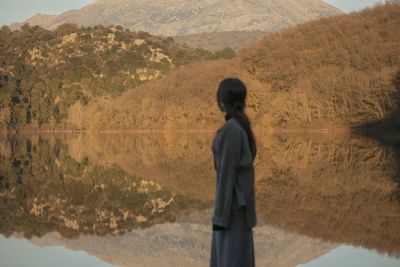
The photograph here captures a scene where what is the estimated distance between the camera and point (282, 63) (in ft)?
216

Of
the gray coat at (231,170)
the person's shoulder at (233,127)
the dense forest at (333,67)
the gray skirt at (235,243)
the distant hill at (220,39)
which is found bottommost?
the gray skirt at (235,243)

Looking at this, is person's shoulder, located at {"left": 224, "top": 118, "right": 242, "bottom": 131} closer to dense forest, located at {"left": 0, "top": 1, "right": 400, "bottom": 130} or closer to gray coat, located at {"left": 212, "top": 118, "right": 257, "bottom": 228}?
gray coat, located at {"left": 212, "top": 118, "right": 257, "bottom": 228}

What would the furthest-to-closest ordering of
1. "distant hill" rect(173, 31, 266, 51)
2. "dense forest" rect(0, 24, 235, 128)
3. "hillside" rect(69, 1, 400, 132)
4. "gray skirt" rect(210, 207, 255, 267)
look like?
1. "distant hill" rect(173, 31, 266, 51)
2. "dense forest" rect(0, 24, 235, 128)
3. "hillside" rect(69, 1, 400, 132)
4. "gray skirt" rect(210, 207, 255, 267)

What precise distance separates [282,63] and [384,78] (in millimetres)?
21707

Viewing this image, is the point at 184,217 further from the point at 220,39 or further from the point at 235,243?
the point at 220,39

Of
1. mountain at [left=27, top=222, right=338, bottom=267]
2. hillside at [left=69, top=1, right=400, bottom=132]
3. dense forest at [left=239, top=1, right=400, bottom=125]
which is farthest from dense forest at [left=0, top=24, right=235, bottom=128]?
mountain at [left=27, top=222, right=338, bottom=267]

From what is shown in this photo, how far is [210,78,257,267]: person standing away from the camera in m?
4.70

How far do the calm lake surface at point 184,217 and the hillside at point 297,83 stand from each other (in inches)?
1085

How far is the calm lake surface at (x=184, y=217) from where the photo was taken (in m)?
8.72

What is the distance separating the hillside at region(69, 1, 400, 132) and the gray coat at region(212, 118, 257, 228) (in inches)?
1529

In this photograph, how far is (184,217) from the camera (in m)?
11.6

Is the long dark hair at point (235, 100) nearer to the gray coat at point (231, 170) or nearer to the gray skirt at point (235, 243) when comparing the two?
the gray coat at point (231, 170)

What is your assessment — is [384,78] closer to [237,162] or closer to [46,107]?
[237,162]

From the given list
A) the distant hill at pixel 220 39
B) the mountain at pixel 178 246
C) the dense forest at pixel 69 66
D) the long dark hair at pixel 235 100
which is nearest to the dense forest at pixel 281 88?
the dense forest at pixel 69 66
